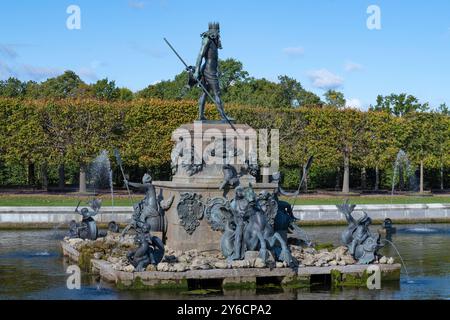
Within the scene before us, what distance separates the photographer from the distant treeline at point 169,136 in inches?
1848

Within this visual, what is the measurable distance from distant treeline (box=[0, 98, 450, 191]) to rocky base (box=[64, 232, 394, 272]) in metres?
25.0

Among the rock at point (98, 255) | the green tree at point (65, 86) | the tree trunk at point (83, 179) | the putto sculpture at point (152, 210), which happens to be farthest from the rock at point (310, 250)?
the green tree at point (65, 86)

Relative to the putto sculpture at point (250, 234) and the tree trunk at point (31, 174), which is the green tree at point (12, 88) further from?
the putto sculpture at point (250, 234)

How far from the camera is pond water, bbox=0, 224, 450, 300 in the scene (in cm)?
1667

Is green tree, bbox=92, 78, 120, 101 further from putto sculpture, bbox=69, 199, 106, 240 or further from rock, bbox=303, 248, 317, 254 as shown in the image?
rock, bbox=303, 248, 317, 254

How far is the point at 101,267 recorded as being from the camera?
1892 centimetres

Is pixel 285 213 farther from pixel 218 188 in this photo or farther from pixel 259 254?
pixel 259 254

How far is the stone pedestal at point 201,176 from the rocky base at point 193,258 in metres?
0.52

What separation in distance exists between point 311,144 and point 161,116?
1040cm

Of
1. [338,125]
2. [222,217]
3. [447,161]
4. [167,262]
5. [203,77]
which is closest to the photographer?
[167,262]

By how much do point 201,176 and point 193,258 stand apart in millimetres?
2807

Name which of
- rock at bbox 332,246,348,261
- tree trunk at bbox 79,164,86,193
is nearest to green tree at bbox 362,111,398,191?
tree trunk at bbox 79,164,86,193

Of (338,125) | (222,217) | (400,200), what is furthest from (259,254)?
(338,125)

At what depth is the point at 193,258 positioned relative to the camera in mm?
19297
